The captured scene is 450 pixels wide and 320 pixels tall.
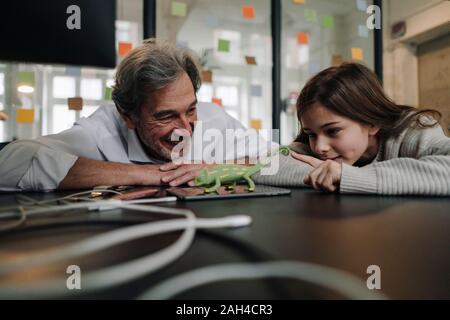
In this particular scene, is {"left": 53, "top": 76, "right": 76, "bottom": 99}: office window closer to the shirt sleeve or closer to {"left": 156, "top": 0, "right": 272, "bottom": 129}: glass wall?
{"left": 156, "top": 0, "right": 272, "bottom": 129}: glass wall

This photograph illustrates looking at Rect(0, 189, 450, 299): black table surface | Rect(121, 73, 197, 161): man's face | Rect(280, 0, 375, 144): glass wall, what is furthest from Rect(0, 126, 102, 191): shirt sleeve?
Rect(280, 0, 375, 144): glass wall

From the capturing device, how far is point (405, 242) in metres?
0.27

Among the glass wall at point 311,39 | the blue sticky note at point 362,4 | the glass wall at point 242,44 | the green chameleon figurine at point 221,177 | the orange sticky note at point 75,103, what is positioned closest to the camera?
the green chameleon figurine at point 221,177

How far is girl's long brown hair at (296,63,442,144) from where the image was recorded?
3.21 feet

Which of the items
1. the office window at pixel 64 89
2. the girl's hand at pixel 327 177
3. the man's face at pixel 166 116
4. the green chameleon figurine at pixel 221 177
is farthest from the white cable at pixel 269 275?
the office window at pixel 64 89

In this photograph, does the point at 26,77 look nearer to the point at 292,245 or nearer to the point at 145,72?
the point at 145,72

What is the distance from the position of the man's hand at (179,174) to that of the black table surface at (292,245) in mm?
322

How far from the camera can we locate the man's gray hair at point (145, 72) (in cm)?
113

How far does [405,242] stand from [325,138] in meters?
0.77

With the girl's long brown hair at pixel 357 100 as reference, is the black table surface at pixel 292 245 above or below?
below

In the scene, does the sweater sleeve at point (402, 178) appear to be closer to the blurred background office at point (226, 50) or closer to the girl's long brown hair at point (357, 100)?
the girl's long brown hair at point (357, 100)

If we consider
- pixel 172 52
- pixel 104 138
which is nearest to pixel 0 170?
pixel 104 138

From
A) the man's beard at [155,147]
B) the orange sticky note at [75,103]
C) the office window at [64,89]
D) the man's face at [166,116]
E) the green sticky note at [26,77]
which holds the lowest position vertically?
the man's beard at [155,147]
